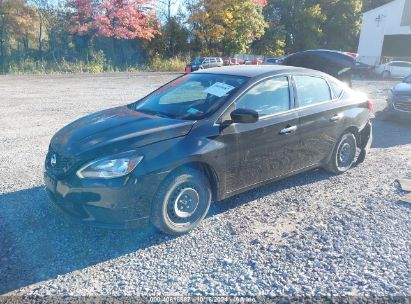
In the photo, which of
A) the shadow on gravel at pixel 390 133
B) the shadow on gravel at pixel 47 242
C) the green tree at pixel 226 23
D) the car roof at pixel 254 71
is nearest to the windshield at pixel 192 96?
the car roof at pixel 254 71

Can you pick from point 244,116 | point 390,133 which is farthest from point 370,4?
point 244,116

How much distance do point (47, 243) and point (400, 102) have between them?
909cm

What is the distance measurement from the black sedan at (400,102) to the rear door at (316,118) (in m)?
5.18

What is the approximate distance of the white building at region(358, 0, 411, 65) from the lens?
31641 millimetres

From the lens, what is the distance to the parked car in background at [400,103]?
921 cm

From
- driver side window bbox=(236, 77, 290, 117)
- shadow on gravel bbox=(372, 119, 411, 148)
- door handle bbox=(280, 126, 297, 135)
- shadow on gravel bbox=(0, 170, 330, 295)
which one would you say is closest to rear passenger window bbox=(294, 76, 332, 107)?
driver side window bbox=(236, 77, 290, 117)

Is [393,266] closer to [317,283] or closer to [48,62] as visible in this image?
[317,283]

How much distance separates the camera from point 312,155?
4.88m

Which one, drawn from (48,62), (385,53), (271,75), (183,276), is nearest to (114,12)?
(48,62)

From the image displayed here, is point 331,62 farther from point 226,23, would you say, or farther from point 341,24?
point 341,24

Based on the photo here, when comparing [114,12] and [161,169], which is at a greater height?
[114,12]

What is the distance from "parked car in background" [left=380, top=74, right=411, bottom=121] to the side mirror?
7.10m

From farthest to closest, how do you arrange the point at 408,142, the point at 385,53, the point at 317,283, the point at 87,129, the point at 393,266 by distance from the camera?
the point at 385,53
the point at 408,142
the point at 87,129
the point at 393,266
the point at 317,283

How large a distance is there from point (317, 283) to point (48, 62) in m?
29.4
